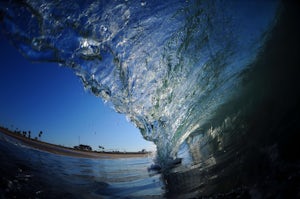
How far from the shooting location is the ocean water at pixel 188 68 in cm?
319

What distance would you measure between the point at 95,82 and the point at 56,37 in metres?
1.76

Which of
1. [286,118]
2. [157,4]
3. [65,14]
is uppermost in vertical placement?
[157,4]

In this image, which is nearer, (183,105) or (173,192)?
(173,192)

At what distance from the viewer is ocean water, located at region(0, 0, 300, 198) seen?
3193 millimetres

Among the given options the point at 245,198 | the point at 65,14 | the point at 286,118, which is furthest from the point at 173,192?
the point at 65,14

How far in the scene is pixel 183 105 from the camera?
26.8 feet

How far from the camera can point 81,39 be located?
477 centimetres

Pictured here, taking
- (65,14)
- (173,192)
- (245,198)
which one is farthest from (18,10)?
(245,198)

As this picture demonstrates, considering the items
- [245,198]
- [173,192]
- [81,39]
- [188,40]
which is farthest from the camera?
[188,40]

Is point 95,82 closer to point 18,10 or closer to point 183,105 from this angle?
point 18,10

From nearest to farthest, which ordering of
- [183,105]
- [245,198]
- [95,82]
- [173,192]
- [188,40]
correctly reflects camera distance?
[245,198] → [173,192] → [95,82] → [188,40] → [183,105]

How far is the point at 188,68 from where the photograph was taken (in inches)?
283

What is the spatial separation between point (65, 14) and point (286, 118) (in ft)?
16.0

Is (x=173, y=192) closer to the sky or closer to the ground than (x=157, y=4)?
closer to the ground
